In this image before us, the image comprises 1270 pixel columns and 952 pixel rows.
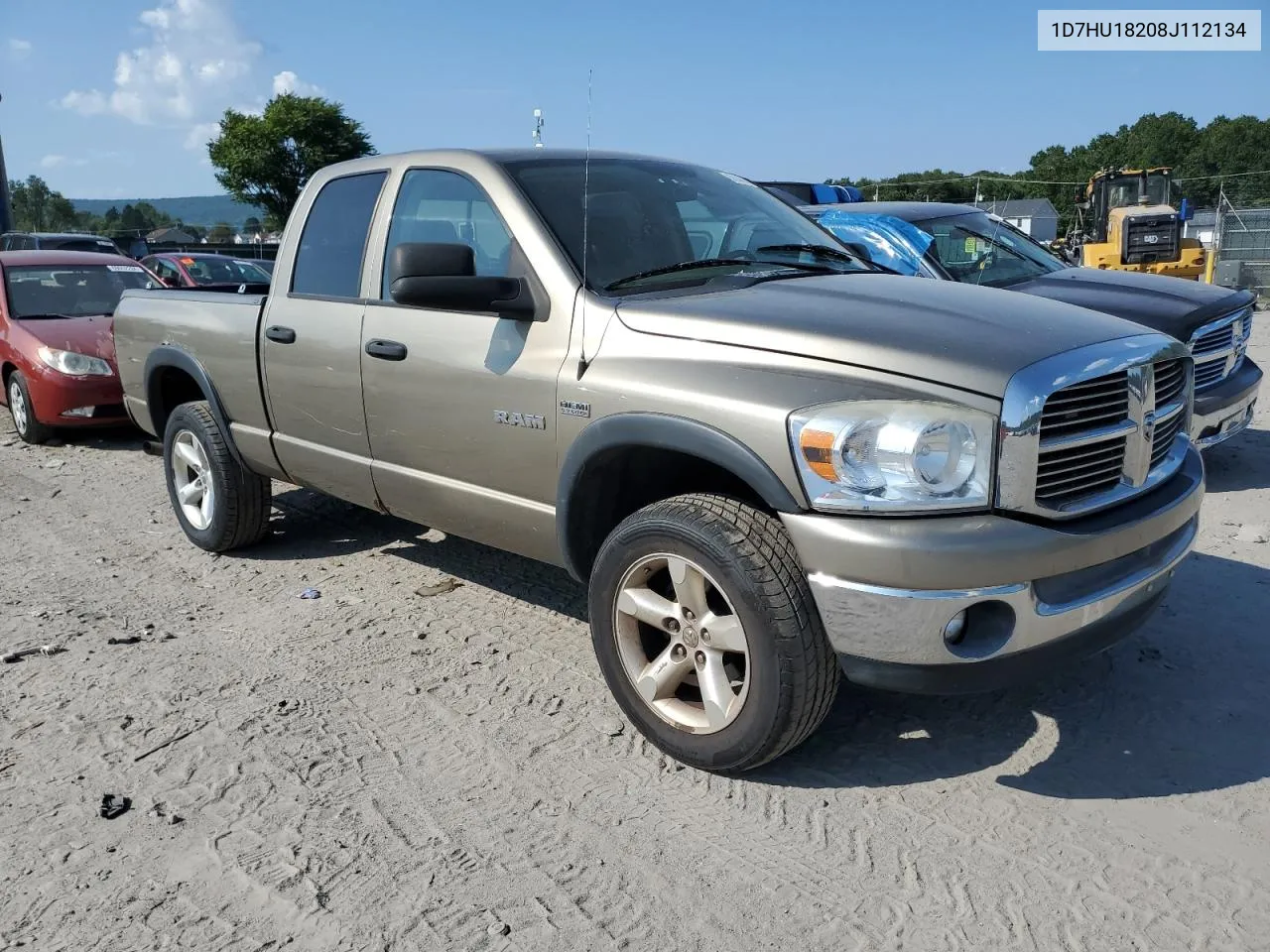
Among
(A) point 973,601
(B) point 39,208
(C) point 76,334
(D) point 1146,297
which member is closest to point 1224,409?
(D) point 1146,297

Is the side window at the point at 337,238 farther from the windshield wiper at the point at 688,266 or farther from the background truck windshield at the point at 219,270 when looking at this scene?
the background truck windshield at the point at 219,270

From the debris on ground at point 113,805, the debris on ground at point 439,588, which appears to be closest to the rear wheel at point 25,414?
the debris on ground at point 439,588

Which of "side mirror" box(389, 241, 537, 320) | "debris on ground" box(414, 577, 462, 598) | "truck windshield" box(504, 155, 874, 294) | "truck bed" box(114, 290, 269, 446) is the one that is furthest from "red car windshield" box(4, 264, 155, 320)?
"side mirror" box(389, 241, 537, 320)

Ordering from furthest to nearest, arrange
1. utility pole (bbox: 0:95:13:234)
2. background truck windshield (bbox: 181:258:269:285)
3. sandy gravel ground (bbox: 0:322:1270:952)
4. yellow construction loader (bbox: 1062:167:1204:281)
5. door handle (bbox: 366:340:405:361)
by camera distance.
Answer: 1. utility pole (bbox: 0:95:13:234)
2. yellow construction loader (bbox: 1062:167:1204:281)
3. background truck windshield (bbox: 181:258:269:285)
4. door handle (bbox: 366:340:405:361)
5. sandy gravel ground (bbox: 0:322:1270:952)

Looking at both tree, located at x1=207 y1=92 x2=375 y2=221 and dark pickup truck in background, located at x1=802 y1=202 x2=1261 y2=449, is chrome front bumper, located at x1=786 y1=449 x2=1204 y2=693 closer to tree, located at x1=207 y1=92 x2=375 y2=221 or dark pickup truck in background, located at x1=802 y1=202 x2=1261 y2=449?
dark pickup truck in background, located at x1=802 y1=202 x2=1261 y2=449

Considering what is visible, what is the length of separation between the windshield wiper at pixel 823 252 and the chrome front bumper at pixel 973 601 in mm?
1585

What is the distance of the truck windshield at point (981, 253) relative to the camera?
7098mm

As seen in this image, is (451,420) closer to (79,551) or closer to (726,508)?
(726,508)

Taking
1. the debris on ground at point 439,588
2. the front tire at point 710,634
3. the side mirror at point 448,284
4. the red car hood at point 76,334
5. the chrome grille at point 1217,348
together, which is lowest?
the debris on ground at point 439,588

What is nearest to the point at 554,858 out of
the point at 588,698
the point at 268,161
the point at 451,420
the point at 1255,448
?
the point at 588,698

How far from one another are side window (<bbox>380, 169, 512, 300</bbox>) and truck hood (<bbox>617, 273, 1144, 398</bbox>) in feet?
2.25

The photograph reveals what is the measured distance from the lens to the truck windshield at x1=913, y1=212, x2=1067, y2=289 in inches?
279

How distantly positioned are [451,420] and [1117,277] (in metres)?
5.16

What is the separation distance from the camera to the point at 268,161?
2195 inches
